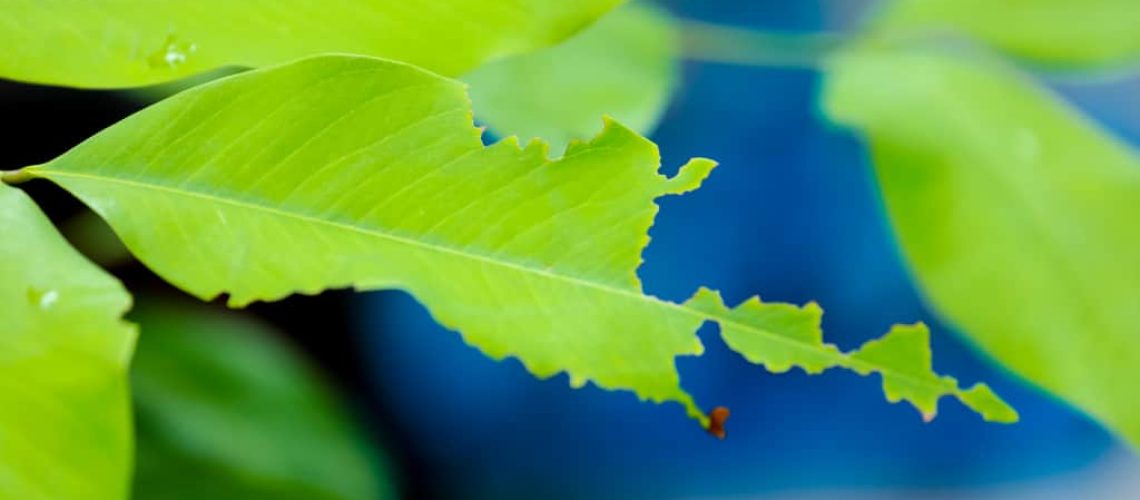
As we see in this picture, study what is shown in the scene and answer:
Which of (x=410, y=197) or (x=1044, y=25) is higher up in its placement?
(x=410, y=197)

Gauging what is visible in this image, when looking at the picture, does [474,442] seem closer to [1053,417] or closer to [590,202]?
[1053,417]

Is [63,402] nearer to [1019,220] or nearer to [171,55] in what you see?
[171,55]

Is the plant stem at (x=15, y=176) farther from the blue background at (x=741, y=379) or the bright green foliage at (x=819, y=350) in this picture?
the blue background at (x=741, y=379)

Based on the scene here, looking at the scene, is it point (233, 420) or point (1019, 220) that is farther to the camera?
point (233, 420)

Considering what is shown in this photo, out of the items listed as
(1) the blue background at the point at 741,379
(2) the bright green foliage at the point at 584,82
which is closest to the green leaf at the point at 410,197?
(2) the bright green foliage at the point at 584,82

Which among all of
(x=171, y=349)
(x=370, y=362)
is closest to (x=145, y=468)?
(x=171, y=349)

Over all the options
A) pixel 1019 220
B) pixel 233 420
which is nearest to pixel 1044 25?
pixel 1019 220
